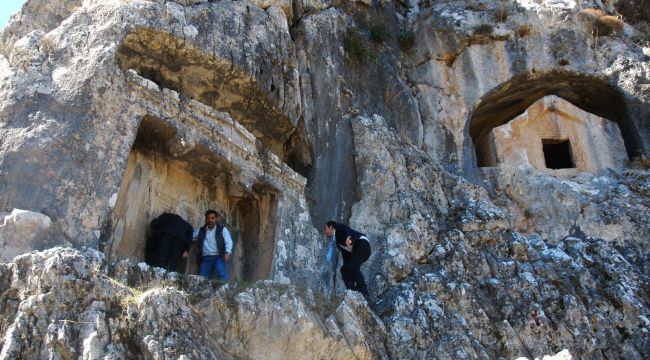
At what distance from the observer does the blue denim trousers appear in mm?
11953

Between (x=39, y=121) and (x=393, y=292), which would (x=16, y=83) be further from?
(x=393, y=292)

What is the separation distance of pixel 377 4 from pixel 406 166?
6155 millimetres

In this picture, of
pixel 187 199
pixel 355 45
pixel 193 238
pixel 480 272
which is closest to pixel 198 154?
pixel 187 199

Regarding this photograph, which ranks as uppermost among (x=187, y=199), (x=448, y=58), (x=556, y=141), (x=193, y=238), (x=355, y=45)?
(x=448, y=58)

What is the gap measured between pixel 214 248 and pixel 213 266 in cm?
26

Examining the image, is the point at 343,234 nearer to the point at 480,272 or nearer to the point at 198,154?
the point at 198,154

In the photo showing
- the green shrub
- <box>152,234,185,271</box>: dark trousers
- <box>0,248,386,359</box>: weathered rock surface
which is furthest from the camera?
the green shrub

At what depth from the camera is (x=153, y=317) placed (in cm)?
877

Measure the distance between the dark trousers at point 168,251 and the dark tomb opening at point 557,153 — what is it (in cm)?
923

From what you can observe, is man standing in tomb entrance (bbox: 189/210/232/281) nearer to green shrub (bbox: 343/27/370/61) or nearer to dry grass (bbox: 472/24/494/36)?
green shrub (bbox: 343/27/370/61)

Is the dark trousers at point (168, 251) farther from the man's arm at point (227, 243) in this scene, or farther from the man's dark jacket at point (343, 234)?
the man's dark jacket at point (343, 234)

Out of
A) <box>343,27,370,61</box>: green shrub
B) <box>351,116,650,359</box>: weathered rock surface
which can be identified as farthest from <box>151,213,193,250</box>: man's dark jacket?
<box>343,27,370,61</box>: green shrub

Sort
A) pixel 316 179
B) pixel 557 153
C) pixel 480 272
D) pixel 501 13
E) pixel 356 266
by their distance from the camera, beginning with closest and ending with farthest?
1. pixel 356 266
2. pixel 480 272
3. pixel 316 179
4. pixel 557 153
5. pixel 501 13

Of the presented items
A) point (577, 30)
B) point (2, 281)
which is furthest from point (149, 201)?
point (577, 30)
